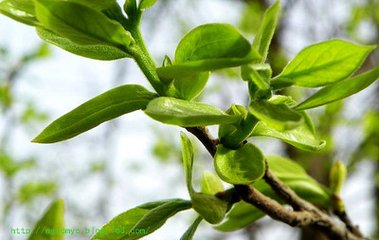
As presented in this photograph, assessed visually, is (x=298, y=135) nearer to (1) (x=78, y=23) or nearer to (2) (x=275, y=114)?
(2) (x=275, y=114)

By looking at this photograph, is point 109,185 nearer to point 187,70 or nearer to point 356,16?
point 356,16

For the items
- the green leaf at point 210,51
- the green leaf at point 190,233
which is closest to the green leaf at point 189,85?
the green leaf at point 210,51

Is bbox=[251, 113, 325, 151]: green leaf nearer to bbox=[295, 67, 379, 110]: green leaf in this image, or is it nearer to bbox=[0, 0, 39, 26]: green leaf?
bbox=[295, 67, 379, 110]: green leaf

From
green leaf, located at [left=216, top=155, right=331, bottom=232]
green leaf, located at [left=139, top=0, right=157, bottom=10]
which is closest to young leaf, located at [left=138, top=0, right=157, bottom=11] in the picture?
green leaf, located at [left=139, top=0, right=157, bottom=10]

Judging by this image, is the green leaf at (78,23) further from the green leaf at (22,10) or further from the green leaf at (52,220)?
the green leaf at (52,220)

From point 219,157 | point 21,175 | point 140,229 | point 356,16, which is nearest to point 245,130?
point 219,157

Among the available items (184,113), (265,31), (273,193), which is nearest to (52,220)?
(184,113)
